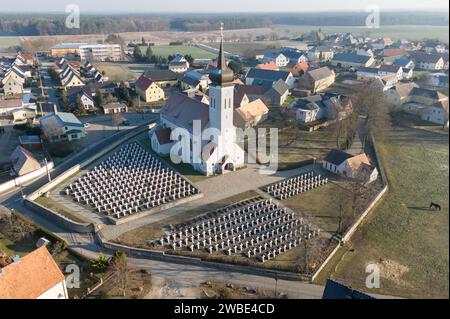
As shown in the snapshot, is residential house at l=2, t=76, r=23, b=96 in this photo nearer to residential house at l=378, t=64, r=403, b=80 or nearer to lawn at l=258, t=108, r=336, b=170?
lawn at l=258, t=108, r=336, b=170

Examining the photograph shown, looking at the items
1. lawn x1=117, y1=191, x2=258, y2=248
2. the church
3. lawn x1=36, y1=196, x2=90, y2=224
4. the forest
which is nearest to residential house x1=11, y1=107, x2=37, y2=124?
lawn x1=36, y1=196, x2=90, y2=224

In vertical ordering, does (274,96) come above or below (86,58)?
below

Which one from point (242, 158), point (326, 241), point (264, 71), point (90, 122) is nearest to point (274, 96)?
point (264, 71)

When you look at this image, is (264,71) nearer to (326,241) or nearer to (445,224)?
(326,241)

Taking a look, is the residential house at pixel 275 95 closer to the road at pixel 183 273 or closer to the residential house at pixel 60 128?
the residential house at pixel 60 128

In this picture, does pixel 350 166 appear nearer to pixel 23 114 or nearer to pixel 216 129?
pixel 216 129

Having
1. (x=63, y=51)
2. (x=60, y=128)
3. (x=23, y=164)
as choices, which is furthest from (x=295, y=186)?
(x=63, y=51)
